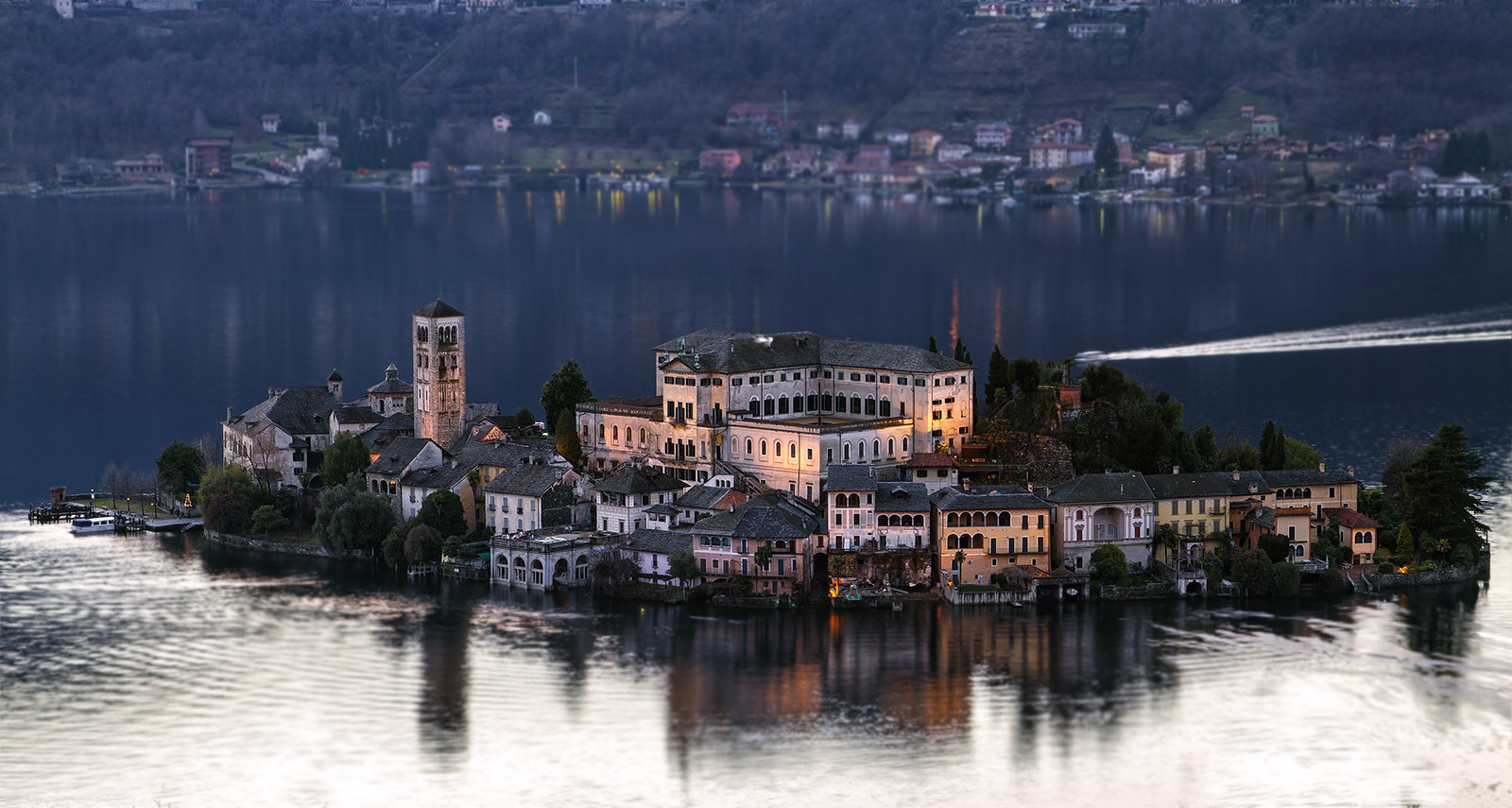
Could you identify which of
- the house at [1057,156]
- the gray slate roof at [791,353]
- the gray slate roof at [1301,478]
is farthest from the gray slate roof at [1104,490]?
the house at [1057,156]

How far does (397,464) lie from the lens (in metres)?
54.9

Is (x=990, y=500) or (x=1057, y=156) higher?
(x=1057, y=156)

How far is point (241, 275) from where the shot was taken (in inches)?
5123

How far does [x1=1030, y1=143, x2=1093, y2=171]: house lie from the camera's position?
191250mm

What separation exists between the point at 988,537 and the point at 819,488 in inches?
196

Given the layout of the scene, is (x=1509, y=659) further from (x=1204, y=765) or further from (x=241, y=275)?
(x=241, y=275)

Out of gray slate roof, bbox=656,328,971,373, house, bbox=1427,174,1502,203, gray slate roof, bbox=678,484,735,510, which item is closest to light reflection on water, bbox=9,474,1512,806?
gray slate roof, bbox=678,484,735,510

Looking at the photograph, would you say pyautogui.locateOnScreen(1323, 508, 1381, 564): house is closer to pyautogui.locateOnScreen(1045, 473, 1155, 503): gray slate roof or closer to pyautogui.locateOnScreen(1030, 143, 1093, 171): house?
pyautogui.locateOnScreen(1045, 473, 1155, 503): gray slate roof

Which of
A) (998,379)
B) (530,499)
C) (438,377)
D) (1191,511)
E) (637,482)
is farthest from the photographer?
(998,379)

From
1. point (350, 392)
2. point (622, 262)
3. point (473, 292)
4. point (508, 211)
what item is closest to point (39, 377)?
point (350, 392)

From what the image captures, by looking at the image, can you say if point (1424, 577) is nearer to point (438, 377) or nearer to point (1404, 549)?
point (1404, 549)

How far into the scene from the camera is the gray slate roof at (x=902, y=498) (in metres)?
48.2

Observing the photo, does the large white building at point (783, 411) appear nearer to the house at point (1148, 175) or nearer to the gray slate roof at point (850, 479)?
the gray slate roof at point (850, 479)

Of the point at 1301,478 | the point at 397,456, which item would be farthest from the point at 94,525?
the point at 1301,478
